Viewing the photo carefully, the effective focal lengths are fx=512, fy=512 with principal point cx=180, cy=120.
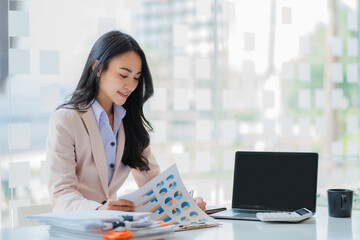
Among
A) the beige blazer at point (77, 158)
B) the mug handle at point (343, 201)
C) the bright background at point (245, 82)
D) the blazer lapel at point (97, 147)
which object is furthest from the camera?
the bright background at point (245, 82)

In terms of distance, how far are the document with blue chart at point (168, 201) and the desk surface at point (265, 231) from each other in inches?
4.2

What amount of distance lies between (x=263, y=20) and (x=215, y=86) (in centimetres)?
73

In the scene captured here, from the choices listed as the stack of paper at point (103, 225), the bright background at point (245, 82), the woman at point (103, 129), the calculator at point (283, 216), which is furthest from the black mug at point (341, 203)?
the bright background at point (245, 82)

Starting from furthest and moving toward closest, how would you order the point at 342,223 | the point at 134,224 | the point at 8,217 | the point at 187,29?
the point at 187,29 < the point at 8,217 < the point at 342,223 < the point at 134,224

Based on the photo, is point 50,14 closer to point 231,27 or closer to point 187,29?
point 187,29

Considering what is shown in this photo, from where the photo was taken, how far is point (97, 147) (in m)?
2.13

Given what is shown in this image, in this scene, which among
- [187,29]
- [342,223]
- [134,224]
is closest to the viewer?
[134,224]

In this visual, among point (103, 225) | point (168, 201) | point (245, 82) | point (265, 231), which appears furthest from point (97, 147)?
point (245, 82)

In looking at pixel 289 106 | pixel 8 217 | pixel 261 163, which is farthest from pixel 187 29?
pixel 261 163

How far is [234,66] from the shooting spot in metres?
4.51

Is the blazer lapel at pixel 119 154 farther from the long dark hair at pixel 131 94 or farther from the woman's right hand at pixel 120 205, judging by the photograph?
the woman's right hand at pixel 120 205

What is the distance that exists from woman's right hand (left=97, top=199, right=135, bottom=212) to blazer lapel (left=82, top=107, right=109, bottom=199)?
449 mm

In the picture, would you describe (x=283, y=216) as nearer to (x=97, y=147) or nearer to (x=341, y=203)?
(x=341, y=203)

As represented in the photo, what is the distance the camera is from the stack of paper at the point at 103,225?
56.3 inches
